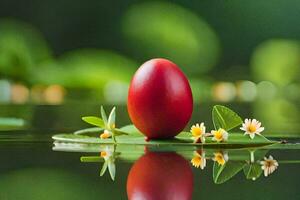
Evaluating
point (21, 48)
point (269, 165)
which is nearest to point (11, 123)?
point (269, 165)

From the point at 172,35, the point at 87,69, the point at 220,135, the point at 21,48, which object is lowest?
the point at 220,135

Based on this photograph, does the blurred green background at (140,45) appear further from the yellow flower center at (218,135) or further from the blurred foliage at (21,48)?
the yellow flower center at (218,135)

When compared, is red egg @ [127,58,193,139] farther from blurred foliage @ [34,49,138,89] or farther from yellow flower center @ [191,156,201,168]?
blurred foliage @ [34,49,138,89]

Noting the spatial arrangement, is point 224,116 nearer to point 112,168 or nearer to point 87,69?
point 112,168

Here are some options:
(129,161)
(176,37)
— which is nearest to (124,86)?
(176,37)

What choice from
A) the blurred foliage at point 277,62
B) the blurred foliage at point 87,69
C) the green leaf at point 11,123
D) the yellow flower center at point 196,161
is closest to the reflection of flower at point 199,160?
the yellow flower center at point 196,161
